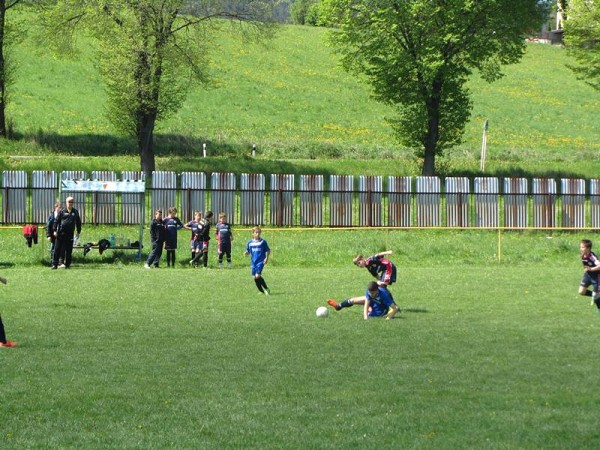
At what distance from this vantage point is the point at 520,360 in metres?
15.1

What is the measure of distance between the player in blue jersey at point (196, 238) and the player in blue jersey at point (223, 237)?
0.82 m

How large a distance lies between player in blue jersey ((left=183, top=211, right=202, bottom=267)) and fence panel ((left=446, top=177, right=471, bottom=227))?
40.1ft

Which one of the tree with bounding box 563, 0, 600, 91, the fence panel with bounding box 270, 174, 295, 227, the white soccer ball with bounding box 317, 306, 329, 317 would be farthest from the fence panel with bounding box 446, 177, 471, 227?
the white soccer ball with bounding box 317, 306, 329, 317

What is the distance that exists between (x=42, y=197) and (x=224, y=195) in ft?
22.5

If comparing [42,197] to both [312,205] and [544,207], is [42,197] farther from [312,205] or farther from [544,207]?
[544,207]

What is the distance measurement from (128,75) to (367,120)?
3537 cm

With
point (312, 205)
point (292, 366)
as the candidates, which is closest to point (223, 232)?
point (312, 205)

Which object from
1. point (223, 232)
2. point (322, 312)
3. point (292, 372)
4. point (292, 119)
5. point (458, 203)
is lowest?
point (292, 372)

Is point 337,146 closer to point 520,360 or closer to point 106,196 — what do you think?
point 106,196

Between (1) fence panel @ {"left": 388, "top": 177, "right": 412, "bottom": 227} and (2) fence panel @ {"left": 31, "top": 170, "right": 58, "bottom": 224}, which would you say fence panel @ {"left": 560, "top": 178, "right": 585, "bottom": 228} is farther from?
(2) fence panel @ {"left": 31, "top": 170, "right": 58, "bottom": 224}

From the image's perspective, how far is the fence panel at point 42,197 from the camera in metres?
39.9

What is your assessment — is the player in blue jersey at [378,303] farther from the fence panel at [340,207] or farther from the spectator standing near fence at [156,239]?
the fence panel at [340,207]

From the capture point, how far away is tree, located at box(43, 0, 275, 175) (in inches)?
1747

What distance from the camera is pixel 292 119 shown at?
75438mm
